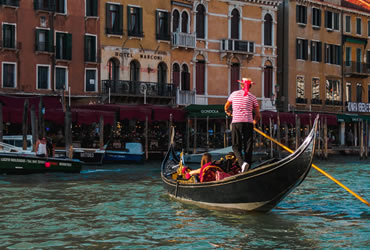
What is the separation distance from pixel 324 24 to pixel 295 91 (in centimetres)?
463

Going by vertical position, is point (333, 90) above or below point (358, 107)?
above

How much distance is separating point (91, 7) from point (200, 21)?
19.5ft

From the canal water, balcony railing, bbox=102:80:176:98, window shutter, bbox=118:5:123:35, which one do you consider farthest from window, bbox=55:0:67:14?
the canal water

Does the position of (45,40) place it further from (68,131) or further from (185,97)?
(185,97)

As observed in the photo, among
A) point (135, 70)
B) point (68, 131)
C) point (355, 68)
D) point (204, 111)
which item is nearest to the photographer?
point (68, 131)

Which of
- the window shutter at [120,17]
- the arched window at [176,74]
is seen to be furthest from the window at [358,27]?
the window shutter at [120,17]

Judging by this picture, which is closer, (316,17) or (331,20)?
(316,17)

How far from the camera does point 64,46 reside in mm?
28219

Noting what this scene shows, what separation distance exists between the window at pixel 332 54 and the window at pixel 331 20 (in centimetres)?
107

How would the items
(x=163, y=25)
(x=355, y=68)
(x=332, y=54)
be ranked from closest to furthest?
(x=163, y=25) < (x=332, y=54) < (x=355, y=68)

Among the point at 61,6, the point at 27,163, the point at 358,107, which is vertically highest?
the point at 61,6

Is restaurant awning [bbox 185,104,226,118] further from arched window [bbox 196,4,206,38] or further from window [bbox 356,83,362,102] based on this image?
window [bbox 356,83,362,102]

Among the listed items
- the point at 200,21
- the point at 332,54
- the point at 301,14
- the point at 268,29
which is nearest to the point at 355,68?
the point at 332,54

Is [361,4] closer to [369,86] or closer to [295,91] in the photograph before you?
[369,86]
